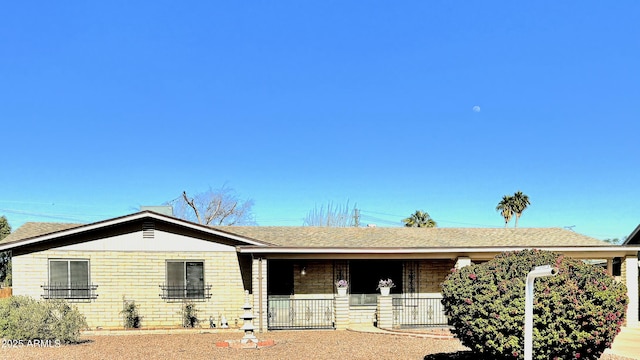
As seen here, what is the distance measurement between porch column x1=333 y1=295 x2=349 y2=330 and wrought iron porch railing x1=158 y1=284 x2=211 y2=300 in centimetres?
368

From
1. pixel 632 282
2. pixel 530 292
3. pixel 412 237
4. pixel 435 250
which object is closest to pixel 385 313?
pixel 435 250

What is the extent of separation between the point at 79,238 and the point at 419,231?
37.0 ft

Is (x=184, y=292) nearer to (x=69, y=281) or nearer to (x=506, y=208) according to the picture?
(x=69, y=281)

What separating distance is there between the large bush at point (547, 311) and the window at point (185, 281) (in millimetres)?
9308

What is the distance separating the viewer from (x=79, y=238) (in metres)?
15.3

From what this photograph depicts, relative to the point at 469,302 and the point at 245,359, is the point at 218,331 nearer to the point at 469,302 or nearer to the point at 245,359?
the point at 245,359

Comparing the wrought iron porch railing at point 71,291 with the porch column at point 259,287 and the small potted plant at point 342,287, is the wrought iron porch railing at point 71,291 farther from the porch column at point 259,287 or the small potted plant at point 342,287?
the small potted plant at point 342,287

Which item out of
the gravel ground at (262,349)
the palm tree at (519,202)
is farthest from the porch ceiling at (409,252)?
the palm tree at (519,202)

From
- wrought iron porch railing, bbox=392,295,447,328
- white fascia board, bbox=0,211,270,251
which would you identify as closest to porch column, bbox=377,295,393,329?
wrought iron porch railing, bbox=392,295,447,328

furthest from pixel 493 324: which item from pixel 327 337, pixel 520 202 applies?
pixel 520 202

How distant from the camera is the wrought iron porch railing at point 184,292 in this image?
1562 centimetres

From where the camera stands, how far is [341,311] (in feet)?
51.3

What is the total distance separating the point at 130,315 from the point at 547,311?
11.6 m

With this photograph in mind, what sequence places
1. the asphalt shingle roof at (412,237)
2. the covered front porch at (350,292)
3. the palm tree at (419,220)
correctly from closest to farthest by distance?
1. the covered front porch at (350,292)
2. the asphalt shingle roof at (412,237)
3. the palm tree at (419,220)
